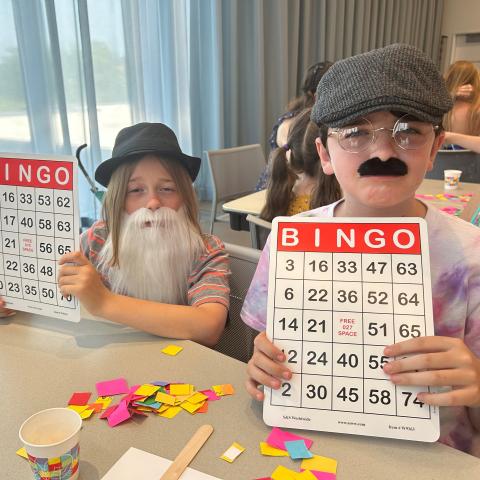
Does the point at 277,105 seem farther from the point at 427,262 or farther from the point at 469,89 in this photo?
the point at 427,262

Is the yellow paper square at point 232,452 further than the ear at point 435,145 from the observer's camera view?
No

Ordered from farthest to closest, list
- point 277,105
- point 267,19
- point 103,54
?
point 277,105 < point 267,19 < point 103,54

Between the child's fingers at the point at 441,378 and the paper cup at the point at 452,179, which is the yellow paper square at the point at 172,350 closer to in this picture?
the child's fingers at the point at 441,378

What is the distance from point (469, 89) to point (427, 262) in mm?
3213

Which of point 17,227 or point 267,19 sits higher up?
point 267,19

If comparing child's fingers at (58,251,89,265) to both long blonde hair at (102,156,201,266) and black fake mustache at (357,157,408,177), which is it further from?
black fake mustache at (357,157,408,177)

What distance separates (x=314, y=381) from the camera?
833 mm

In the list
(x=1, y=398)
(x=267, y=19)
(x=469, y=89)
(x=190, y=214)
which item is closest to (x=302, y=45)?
(x=267, y=19)

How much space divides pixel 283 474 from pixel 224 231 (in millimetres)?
3689

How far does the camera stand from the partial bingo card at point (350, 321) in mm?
804

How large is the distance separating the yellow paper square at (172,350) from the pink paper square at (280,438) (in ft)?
1.12

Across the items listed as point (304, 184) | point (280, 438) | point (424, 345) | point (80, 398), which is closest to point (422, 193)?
point (304, 184)

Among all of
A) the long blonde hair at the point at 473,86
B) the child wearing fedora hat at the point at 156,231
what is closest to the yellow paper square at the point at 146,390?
the child wearing fedora hat at the point at 156,231

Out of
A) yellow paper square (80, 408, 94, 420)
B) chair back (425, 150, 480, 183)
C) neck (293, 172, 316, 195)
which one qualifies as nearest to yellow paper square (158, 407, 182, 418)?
yellow paper square (80, 408, 94, 420)
